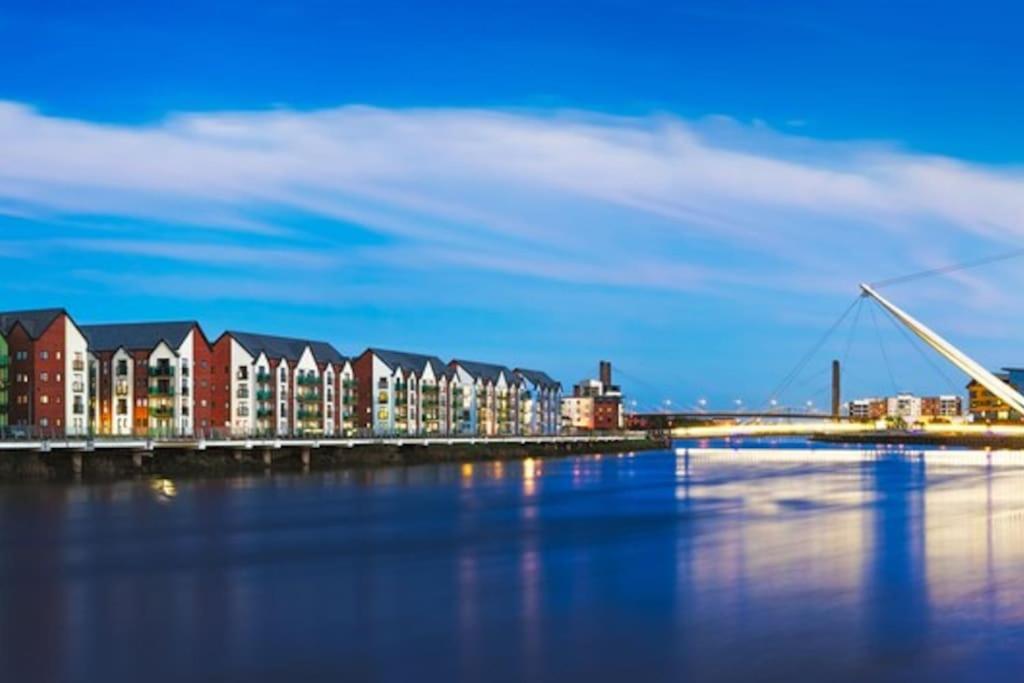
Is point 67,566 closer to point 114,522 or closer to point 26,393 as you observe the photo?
point 114,522

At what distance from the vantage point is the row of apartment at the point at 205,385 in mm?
66188

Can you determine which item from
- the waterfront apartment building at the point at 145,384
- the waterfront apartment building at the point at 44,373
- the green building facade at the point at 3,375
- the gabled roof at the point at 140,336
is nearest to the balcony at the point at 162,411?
the waterfront apartment building at the point at 145,384

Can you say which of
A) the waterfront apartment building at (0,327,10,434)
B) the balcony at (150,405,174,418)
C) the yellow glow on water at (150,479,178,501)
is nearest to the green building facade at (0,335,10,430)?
the waterfront apartment building at (0,327,10,434)

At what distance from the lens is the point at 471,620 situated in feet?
64.4

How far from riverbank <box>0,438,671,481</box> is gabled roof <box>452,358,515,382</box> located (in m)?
17.3

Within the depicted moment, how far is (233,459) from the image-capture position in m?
68.2

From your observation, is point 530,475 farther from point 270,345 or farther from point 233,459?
point 270,345

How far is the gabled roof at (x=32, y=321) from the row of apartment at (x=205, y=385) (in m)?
0.06

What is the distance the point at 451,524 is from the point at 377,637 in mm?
19889

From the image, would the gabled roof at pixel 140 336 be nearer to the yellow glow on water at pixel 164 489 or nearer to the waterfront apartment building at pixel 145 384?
the waterfront apartment building at pixel 145 384

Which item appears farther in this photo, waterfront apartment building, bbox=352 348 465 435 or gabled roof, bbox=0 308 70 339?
waterfront apartment building, bbox=352 348 465 435

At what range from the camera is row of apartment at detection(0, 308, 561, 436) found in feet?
217

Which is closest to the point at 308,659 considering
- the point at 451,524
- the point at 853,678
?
the point at 853,678

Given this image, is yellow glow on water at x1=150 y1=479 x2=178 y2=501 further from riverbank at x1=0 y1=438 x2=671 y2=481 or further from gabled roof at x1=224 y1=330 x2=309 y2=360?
gabled roof at x1=224 y1=330 x2=309 y2=360
